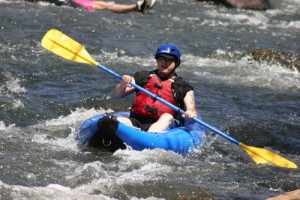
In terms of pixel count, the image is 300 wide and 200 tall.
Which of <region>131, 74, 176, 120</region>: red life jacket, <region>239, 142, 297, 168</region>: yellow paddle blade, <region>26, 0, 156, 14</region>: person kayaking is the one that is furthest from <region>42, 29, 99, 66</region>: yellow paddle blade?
<region>26, 0, 156, 14</region>: person kayaking

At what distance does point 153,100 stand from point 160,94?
0.42 feet

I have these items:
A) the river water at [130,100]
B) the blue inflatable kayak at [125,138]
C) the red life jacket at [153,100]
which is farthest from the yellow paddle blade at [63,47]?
the blue inflatable kayak at [125,138]

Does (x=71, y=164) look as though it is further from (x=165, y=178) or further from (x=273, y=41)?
(x=273, y=41)

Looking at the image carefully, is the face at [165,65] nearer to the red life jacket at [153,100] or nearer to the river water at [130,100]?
the red life jacket at [153,100]

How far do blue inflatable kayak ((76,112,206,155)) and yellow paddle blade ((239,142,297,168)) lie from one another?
0.65 metres

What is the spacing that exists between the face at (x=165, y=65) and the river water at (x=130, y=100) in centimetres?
87

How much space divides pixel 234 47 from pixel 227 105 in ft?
12.7

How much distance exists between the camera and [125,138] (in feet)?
17.0

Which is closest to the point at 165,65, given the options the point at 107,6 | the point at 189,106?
the point at 189,106

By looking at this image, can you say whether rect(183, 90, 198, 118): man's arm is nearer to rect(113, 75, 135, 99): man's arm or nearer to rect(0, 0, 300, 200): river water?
rect(0, 0, 300, 200): river water

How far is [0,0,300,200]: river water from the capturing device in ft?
15.1

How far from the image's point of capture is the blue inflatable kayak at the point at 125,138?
202 inches

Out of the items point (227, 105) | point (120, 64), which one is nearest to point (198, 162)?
point (227, 105)

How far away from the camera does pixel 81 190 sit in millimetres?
4301
